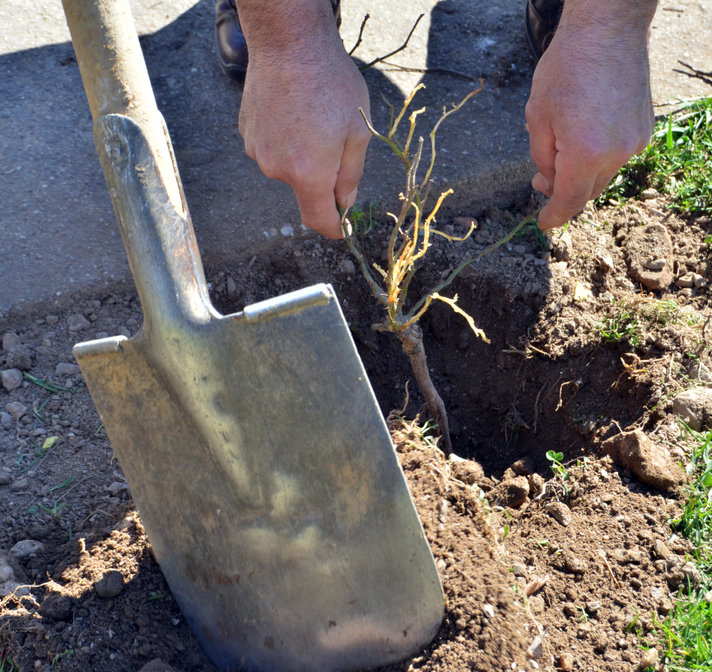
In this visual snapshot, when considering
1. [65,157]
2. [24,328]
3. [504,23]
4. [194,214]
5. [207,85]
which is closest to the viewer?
[24,328]

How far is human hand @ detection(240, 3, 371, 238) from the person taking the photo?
1722 mm

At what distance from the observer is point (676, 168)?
7.95 ft

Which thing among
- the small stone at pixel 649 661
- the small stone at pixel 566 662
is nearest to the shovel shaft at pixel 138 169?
the small stone at pixel 566 662

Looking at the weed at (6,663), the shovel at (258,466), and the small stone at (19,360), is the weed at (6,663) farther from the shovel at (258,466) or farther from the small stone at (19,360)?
the small stone at (19,360)

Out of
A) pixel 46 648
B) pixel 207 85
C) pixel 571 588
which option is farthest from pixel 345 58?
pixel 46 648

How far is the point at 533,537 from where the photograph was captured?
166cm

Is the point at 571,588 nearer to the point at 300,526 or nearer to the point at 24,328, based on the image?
the point at 300,526

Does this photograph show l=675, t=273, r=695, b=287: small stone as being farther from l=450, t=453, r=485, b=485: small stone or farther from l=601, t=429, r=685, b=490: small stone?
l=450, t=453, r=485, b=485: small stone

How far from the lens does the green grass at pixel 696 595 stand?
1438 mm

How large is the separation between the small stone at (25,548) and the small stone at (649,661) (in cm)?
131

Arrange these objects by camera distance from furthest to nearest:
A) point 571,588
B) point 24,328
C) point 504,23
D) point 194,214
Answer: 1. point 504,23
2. point 194,214
3. point 24,328
4. point 571,588

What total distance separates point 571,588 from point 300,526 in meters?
0.63

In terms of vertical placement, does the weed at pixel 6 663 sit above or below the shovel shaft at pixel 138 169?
below

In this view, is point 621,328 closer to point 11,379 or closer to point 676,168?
point 676,168
